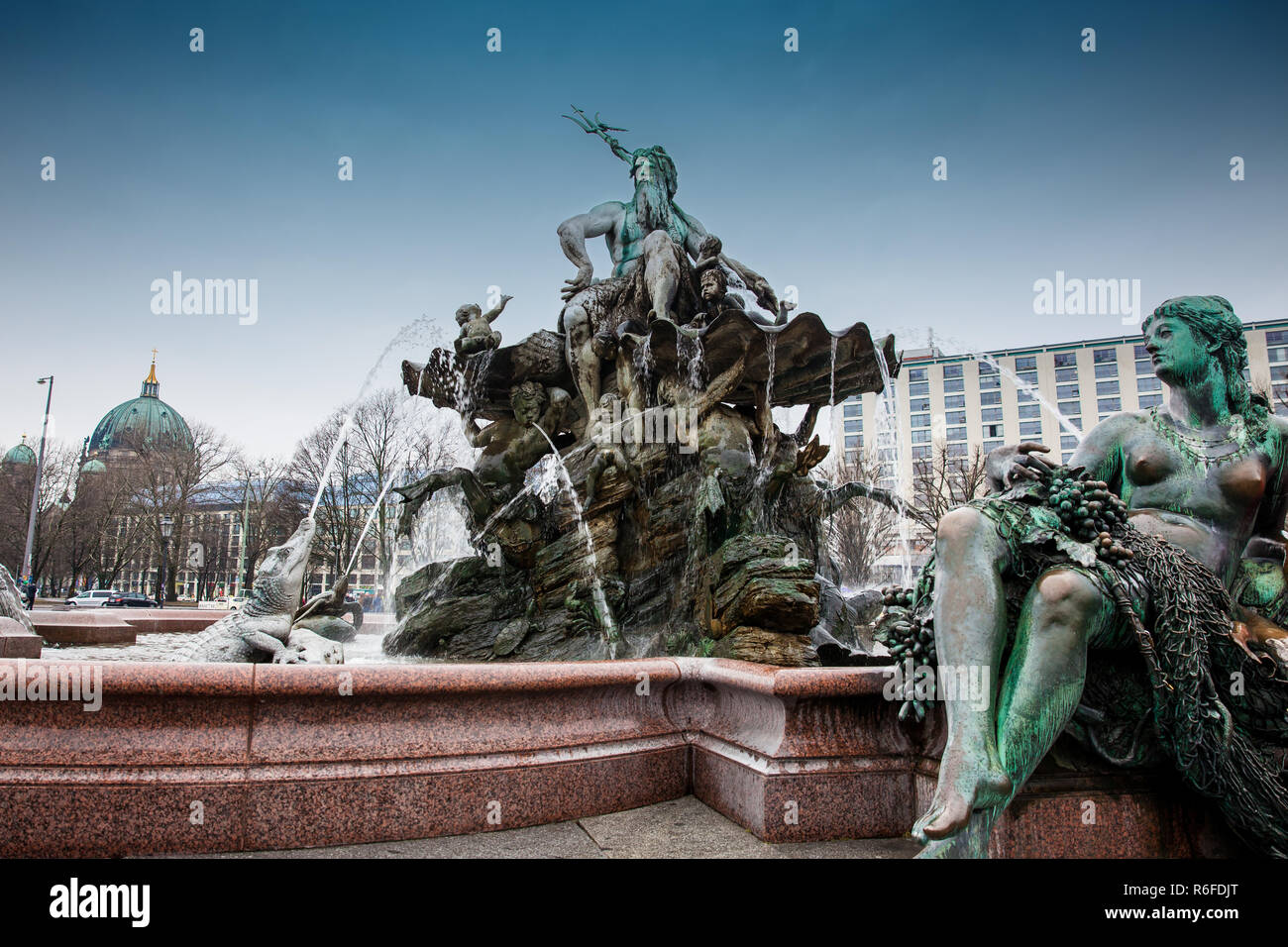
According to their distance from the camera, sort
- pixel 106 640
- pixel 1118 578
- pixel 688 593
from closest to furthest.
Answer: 1. pixel 1118 578
2. pixel 688 593
3. pixel 106 640

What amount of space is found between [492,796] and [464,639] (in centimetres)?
481

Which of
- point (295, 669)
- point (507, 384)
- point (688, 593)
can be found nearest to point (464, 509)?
point (507, 384)

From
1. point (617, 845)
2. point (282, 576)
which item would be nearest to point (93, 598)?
point (282, 576)

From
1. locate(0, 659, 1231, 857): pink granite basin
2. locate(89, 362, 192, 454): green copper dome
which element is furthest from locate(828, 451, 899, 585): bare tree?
locate(89, 362, 192, 454): green copper dome

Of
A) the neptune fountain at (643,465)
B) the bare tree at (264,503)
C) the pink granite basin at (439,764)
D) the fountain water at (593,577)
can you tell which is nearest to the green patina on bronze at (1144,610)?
the pink granite basin at (439,764)

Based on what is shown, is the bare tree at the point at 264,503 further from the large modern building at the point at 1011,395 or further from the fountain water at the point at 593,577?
the large modern building at the point at 1011,395

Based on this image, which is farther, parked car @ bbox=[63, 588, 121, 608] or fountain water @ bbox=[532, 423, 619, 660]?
parked car @ bbox=[63, 588, 121, 608]

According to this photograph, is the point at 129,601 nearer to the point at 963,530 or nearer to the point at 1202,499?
the point at 963,530

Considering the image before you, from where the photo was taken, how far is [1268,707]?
2.65 meters

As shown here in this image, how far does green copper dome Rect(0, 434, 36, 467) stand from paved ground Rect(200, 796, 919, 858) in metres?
50.7

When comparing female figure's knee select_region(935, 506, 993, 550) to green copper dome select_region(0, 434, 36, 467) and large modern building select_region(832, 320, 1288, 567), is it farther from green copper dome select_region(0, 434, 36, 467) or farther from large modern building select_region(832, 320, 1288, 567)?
large modern building select_region(832, 320, 1288, 567)

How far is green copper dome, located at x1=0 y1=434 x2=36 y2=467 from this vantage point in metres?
43.5

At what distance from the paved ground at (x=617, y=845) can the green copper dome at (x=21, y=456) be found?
5072cm
